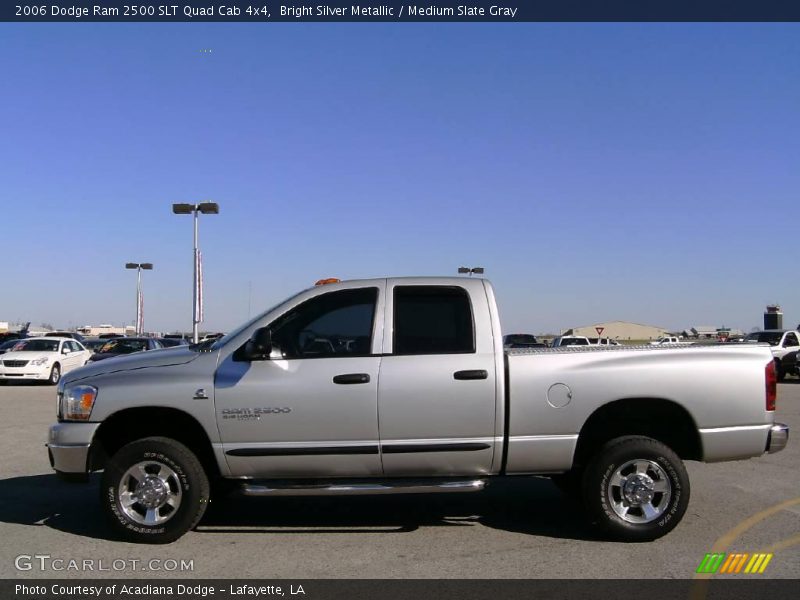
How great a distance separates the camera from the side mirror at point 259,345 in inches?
224

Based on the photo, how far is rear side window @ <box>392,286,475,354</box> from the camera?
5.99m

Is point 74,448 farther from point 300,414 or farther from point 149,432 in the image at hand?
point 300,414

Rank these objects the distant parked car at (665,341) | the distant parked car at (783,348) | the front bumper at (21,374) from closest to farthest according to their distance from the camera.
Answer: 1. the distant parked car at (665,341)
2. the front bumper at (21,374)
3. the distant parked car at (783,348)

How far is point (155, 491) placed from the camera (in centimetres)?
583

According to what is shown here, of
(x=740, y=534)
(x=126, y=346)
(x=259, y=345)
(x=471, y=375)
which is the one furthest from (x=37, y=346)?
(x=740, y=534)

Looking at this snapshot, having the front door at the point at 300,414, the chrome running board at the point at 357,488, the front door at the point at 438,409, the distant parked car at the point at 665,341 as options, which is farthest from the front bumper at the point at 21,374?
the front door at the point at 438,409

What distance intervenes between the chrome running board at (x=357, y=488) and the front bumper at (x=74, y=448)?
49.4 inches

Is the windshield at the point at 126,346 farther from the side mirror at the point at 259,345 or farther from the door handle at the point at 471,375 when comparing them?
the door handle at the point at 471,375

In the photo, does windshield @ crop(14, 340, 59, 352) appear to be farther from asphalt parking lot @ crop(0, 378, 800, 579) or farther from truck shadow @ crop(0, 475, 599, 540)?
truck shadow @ crop(0, 475, 599, 540)

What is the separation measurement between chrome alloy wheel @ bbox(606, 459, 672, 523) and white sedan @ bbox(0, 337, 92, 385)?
19366 millimetres

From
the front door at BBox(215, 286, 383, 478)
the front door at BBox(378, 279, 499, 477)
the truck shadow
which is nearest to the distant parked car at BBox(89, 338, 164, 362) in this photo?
the truck shadow

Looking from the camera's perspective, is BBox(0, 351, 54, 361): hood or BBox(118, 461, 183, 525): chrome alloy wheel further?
BBox(0, 351, 54, 361): hood

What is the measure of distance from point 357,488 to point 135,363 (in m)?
2.03
